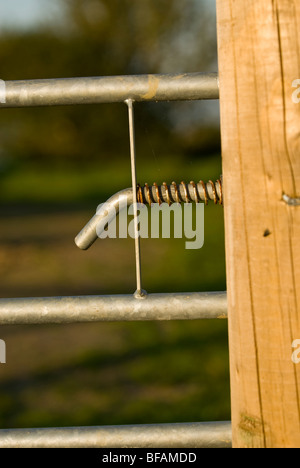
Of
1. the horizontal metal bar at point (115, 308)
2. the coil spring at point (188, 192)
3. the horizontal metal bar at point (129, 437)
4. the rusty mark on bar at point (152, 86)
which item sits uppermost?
the rusty mark on bar at point (152, 86)

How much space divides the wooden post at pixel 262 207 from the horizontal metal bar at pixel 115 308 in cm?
15

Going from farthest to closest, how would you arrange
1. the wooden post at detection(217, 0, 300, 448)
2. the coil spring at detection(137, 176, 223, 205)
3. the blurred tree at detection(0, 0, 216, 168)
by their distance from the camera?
the blurred tree at detection(0, 0, 216, 168) < the coil spring at detection(137, 176, 223, 205) < the wooden post at detection(217, 0, 300, 448)

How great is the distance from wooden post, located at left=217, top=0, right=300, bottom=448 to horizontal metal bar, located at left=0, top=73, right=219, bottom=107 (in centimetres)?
15

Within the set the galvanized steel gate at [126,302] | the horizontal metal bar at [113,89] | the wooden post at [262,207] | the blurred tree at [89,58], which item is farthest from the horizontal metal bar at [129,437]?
the blurred tree at [89,58]

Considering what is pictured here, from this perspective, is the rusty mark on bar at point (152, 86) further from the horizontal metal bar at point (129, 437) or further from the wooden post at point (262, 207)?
the horizontal metal bar at point (129, 437)

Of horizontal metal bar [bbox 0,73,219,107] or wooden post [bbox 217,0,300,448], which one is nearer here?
wooden post [bbox 217,0,300,448]

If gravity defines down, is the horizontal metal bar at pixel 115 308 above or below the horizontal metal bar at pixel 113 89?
below

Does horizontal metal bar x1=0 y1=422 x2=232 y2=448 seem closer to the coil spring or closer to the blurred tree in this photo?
the coil spring

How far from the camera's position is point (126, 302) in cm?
130

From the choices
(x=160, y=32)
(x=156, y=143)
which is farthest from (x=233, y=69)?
(x=160, y=32)

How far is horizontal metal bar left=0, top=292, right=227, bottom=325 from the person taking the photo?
4.25 ft

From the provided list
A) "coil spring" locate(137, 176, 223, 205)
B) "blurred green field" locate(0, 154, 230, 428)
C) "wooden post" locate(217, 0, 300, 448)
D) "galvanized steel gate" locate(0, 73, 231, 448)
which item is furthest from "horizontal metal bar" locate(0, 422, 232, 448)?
"blurred green field" locate(0, 154, 230, 428)

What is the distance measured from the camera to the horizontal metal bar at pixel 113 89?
4.12ft

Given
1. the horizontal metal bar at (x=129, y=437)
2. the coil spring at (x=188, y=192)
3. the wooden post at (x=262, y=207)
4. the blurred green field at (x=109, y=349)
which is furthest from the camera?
the blurred green field at (x=109, y=349)
